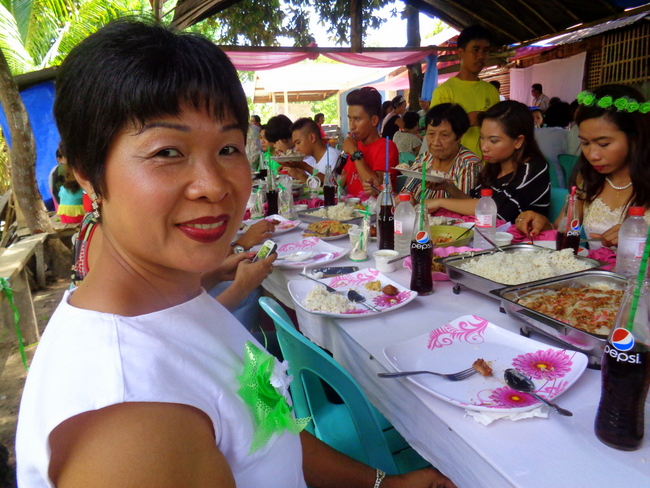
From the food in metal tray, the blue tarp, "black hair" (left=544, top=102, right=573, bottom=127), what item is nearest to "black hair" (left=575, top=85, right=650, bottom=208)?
the food in metal tray

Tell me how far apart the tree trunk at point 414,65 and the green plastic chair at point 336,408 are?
30.0 feet

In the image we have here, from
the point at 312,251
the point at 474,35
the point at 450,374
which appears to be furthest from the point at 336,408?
the point at 474,35

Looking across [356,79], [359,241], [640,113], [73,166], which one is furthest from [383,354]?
[356,79]

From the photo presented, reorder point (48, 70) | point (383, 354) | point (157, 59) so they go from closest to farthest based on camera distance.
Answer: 1. point (157, 59)
2. point (383, 354)
3. point (48, 70)

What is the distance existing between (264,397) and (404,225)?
175cm

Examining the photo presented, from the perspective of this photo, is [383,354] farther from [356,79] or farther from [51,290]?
[356,79]

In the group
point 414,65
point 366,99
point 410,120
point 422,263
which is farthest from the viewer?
point 414,65

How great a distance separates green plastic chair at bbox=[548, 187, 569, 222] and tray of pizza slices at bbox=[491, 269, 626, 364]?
68.0 inches

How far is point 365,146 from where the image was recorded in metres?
4.82

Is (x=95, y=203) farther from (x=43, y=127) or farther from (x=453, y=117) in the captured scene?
(x=43, y=127)

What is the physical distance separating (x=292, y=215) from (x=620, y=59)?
7.58 meters

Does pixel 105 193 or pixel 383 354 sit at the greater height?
pixel 105 193

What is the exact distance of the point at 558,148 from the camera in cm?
609

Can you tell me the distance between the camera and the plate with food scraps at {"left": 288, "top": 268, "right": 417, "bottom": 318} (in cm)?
169
